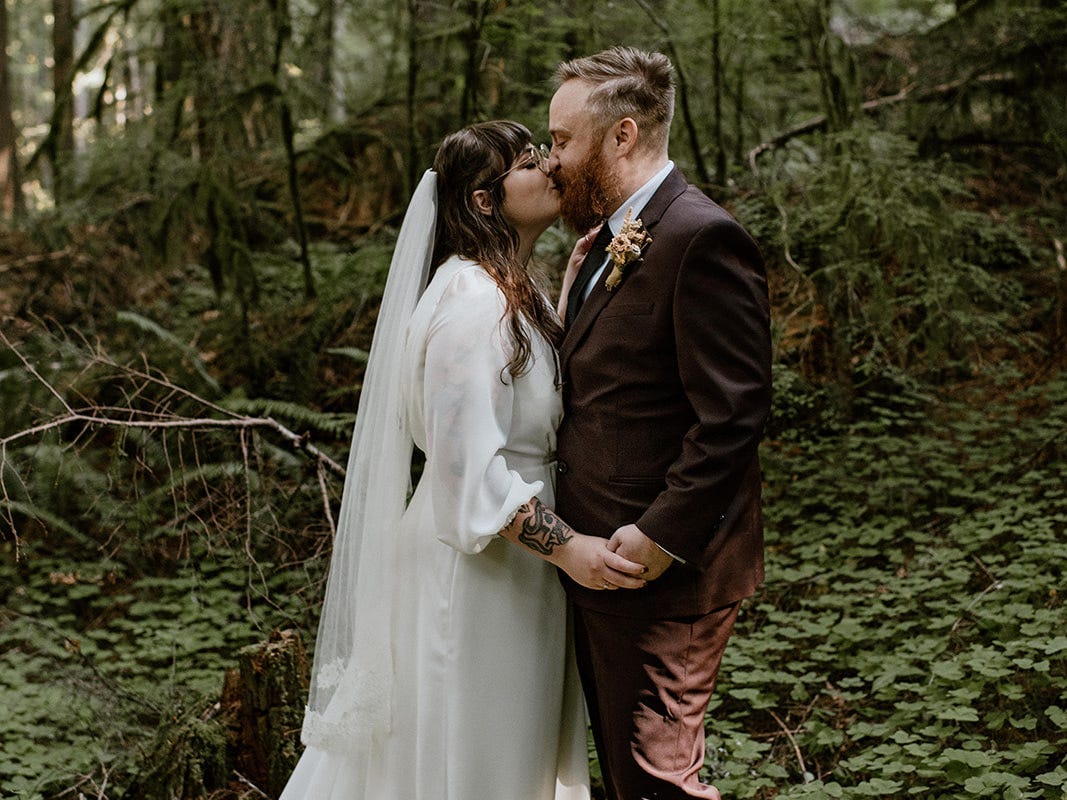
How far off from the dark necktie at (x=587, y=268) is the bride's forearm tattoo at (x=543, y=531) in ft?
2.00

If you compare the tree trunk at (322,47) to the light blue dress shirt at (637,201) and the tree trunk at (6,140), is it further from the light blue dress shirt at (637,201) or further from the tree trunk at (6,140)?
the tree trunk at (6,140)

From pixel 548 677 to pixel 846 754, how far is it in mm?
1678

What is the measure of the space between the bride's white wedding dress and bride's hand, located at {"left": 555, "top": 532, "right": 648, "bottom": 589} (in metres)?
0.18

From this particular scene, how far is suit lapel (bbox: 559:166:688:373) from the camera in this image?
255 centimetres

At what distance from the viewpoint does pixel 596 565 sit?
8.13 feet

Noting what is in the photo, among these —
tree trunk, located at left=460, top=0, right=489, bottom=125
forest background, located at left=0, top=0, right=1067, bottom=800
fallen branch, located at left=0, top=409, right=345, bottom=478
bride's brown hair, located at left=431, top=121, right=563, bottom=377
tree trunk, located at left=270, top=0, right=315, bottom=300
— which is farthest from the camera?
tree trunk, located at left=270, top=0, right=315, bottom=300

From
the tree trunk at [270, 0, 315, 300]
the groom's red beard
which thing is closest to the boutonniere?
the groom's red beard

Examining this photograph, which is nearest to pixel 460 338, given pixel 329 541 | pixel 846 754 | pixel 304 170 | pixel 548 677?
pixel 548 677

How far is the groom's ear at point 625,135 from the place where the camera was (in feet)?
8.55

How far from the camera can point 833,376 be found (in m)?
6.11

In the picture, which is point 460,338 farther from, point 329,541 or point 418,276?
point 329,541

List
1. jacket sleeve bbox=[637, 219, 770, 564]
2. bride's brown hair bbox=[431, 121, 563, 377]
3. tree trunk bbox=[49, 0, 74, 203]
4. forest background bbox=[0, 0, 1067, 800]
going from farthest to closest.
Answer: tree trunk bbox=[49, 0, 74, 203] → forest background bbox=[0, 0, 1067, 800] → bride's brown hair bbox=[431, 121, 563, 377] → jacket sleeve bbox=[637, 219, 770, 564]

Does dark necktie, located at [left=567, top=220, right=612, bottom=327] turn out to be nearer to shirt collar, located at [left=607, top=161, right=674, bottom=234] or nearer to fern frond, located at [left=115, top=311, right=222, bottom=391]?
shirt collar, located at [left=607, top=161, right=674, bottom=234]

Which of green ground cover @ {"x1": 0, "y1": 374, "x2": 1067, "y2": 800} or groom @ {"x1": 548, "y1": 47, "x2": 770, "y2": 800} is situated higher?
groom @ {"x1": 548, "y1": 47, "x2": 770, "y2": 800}
